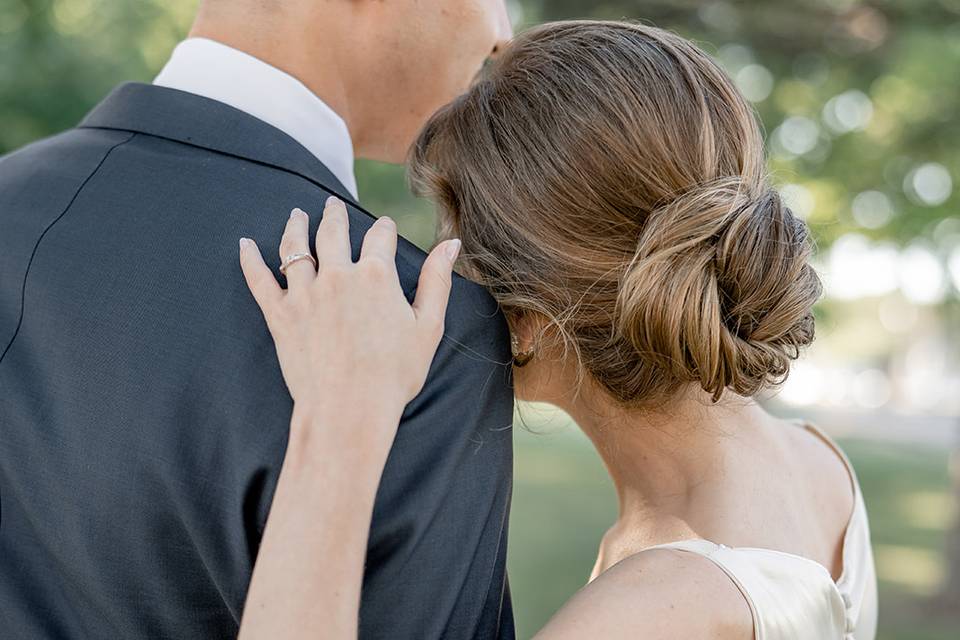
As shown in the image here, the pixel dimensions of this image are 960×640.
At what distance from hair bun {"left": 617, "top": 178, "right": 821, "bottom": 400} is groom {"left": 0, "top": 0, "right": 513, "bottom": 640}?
258mm

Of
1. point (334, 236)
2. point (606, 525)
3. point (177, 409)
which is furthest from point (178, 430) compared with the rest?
point (606, 525)

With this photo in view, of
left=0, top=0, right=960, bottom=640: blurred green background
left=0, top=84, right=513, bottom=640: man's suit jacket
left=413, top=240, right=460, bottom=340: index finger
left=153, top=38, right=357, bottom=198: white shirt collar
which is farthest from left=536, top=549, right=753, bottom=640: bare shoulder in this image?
left=0, top=0, right=960, bottom=640: blurred green background

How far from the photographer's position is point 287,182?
1617 millimetres

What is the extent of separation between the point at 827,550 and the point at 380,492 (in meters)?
1.11

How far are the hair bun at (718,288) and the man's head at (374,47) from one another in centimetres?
63

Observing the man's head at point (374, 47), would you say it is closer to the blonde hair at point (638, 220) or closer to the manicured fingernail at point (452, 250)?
the blonde hair at point (638, 220)

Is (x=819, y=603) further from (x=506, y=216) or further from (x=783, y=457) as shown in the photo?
(x=506, y=216)

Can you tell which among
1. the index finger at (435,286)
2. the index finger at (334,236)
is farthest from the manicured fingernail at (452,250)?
the index finger at (334,236)

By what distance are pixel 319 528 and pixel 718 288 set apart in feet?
2.52

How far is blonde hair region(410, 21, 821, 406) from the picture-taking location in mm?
1672

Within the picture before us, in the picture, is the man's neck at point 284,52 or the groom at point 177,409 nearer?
the groom at point 177,409

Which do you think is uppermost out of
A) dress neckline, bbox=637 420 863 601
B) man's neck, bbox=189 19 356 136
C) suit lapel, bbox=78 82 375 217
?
man's neck, bbox=189 19 356 136

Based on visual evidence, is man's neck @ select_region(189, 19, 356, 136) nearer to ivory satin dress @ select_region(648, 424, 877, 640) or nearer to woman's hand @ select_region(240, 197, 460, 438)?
woman's hand @ select_region(240, 197, 460, 438)

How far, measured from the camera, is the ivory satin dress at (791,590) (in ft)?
5.65
